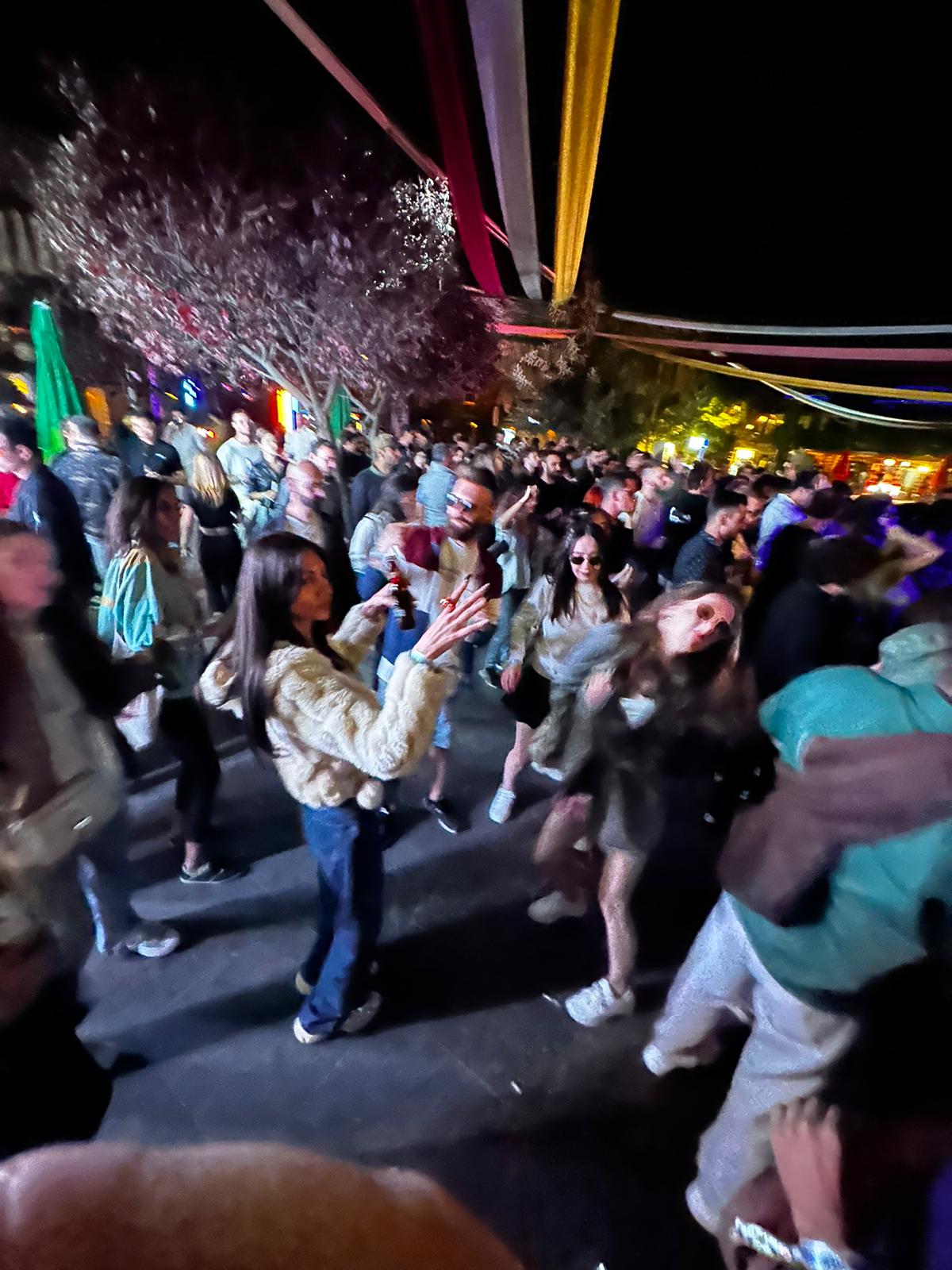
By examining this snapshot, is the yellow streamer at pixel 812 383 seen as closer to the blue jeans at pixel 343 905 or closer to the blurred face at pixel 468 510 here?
the blurred face at pixel 468 510

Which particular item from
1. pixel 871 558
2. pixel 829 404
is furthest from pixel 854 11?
pixel 829 404

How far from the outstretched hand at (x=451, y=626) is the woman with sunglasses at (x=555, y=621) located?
75 cm

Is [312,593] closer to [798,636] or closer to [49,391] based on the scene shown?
[798,636]

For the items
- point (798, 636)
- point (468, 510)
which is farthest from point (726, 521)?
point (468, 510)

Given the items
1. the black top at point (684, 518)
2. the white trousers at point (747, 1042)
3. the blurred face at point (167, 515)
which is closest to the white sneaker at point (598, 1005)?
the white trousers at point (747, 1042)

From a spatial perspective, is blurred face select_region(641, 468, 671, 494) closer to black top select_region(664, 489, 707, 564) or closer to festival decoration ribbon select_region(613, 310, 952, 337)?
black top select_region(664, 489, 707, 564)

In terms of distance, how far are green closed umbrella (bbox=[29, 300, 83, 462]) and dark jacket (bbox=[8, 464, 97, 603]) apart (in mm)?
828

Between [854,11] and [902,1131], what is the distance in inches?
123

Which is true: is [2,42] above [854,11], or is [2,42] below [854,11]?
above

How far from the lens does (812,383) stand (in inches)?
265

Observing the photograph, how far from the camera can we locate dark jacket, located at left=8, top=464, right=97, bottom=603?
220 centimetres

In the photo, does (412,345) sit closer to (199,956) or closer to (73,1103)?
(199,956)

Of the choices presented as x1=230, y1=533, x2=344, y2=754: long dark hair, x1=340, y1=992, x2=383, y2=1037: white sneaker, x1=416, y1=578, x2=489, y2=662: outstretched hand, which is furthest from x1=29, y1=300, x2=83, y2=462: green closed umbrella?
x1=340, y1=992, x2=383, y2=1037: white sneaker

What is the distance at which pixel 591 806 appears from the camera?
1.82 meters
